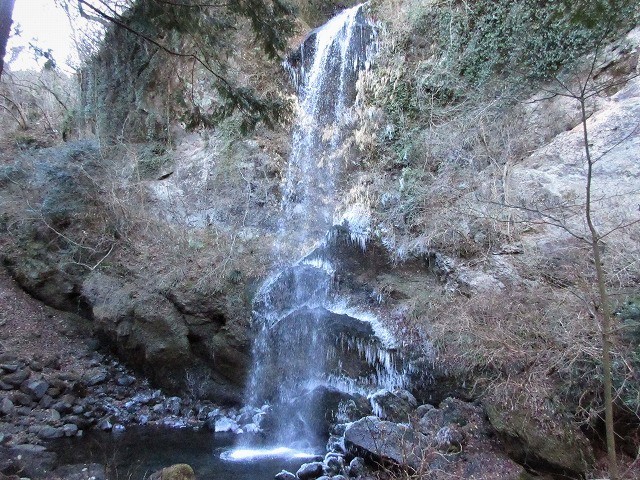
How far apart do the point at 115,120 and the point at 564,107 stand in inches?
482

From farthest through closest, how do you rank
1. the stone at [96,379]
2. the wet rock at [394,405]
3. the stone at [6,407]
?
the stone at [96,379] < the stone at [6,407] < the wet rock at [394,405]

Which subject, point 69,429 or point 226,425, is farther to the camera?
point 226,425

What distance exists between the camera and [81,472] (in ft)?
19.8

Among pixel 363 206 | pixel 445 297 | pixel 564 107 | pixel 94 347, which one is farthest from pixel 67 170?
pixel 564 107

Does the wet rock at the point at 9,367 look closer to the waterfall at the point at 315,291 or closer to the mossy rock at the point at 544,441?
the waterfall at the point at 315,291

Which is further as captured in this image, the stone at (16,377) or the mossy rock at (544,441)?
the stone at (16,377)

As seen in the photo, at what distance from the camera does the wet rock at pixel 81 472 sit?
19.3 ft

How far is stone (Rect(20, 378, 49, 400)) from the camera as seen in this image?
8.35 metres

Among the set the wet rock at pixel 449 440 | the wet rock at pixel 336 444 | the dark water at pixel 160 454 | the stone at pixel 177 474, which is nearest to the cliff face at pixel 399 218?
the wet rock at pixel 449 440

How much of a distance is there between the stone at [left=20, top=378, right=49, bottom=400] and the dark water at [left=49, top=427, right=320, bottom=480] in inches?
55.3

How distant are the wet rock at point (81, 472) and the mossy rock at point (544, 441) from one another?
210 inches

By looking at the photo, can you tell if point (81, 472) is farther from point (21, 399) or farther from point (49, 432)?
point (21, 399)

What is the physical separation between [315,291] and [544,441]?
17.0 ft

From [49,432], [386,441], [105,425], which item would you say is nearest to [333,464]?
[386,441]
